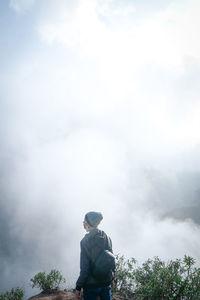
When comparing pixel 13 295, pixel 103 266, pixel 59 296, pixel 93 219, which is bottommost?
pixel 59 296

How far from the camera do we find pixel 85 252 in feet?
11.6

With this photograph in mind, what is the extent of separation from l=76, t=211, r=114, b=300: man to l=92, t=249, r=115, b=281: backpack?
5 cm

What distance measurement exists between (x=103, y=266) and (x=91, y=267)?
0.24 meters

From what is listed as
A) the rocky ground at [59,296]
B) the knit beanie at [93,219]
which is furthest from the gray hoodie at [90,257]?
the rocky ground at [59,296]

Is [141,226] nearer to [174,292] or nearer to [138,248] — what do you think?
[138,248]

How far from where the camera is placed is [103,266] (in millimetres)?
3541

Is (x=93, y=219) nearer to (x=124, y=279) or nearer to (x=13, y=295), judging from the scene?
(x=124, y=279)

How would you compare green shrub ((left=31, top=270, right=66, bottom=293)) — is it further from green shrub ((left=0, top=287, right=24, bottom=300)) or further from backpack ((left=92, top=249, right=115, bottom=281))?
backpack ((left=92, top=249, right=115, bottom=281))

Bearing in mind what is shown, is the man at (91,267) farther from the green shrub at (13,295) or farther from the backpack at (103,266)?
the green shrub at (13,295)

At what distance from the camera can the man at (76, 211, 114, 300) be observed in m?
3.47

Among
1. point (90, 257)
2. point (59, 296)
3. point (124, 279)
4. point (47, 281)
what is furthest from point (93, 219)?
point (47, 281)

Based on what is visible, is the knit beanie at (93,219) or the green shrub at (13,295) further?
the green shrub at (13,295)

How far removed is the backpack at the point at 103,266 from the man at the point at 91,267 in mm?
48

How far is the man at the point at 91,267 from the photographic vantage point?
347 centimetres
